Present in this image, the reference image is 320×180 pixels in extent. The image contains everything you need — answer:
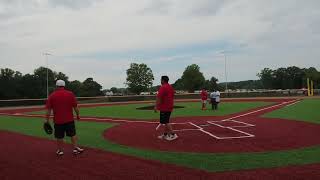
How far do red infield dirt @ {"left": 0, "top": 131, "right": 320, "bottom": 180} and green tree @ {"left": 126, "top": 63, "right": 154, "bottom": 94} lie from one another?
97.4 metres

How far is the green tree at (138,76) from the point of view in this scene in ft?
354

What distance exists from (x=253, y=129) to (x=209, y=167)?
6.54 meters

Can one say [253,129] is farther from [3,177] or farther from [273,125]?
[3,177]

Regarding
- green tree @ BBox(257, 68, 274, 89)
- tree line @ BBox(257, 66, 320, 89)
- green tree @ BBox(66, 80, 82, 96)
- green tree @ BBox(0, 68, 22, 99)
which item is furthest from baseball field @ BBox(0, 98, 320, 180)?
green tree @ BBox(257, 68, 274, 89)

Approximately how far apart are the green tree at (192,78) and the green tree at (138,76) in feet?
30.5

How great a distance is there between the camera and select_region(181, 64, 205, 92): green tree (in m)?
108

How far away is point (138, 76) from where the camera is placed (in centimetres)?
10775

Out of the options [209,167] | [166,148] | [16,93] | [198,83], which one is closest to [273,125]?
[166,148]

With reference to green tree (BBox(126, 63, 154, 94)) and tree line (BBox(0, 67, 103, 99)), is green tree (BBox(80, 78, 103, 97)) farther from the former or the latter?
green tree (BBox(126, 63, 154, 94))

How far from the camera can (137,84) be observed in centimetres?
10844

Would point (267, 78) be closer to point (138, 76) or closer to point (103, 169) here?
point (138, 76)

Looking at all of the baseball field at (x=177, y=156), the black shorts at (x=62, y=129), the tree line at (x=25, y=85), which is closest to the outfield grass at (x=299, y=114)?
the baseball field at (x=177, y=156)

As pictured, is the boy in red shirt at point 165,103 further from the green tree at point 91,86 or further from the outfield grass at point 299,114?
the green tree at point 91,86

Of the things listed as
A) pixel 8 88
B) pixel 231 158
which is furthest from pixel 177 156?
pixel 8 88
